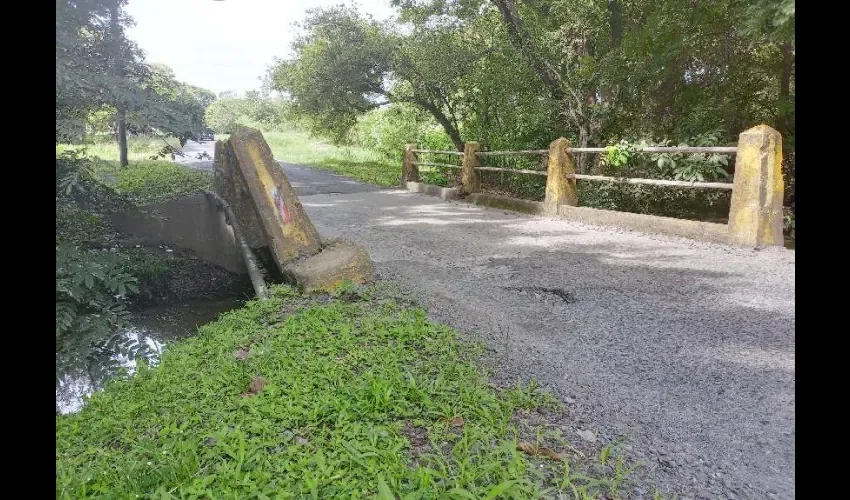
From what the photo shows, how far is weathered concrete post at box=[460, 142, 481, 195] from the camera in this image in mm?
9727

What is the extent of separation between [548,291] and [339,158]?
46.3ft

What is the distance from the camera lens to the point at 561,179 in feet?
23.8

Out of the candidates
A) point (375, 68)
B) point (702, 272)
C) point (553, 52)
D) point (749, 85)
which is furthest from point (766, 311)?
point (375, 68)

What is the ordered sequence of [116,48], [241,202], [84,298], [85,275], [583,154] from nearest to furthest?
[85,275]
[84,298]
[116,48]
[241,202]
[583,154]

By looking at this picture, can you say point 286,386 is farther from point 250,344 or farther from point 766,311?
point 766,311

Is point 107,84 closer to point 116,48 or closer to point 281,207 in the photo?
point 116,48

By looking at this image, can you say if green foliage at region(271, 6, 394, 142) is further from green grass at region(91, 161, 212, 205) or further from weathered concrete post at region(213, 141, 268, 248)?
weathered concrete post at region(213, 141, 268, 248)

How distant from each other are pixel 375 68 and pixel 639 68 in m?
6.46

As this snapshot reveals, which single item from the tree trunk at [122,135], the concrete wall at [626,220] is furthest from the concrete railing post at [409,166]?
the tree trunk at [122,135]

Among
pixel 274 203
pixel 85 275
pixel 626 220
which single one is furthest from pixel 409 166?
pixel 85 275

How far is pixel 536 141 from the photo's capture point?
31.6ft

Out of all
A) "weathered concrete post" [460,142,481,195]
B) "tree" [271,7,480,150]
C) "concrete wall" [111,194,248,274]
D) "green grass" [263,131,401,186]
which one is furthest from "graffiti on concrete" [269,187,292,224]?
"green grass" [263,131,401,186]

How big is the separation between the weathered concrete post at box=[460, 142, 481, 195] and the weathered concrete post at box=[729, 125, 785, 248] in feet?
17.2

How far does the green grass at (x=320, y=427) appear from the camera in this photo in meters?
1.76
